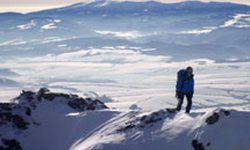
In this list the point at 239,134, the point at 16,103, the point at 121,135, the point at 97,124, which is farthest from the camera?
the point at 16,103

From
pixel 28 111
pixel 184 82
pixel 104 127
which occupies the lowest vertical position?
pixel 104 127

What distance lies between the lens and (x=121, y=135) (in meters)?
32.5

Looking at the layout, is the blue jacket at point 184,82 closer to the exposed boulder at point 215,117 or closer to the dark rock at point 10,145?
the exposed boulder at point 215,117

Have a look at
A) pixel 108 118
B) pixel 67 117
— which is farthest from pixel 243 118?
pixel 67 117

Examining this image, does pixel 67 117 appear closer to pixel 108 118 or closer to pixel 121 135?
pixel 108 118

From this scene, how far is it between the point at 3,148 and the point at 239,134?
39.4 feet

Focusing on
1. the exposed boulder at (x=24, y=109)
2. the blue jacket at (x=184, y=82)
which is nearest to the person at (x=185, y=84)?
the blue jacket at (x=184, y=82)

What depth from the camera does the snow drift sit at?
2988 cm

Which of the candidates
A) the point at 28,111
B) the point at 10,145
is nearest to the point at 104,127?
the point at 10,145

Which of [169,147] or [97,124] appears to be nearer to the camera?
[169,147]

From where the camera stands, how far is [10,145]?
3409 cm

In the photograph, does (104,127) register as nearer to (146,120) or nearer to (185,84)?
(146,120)

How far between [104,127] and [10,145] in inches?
193

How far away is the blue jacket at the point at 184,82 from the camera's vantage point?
110 feet
